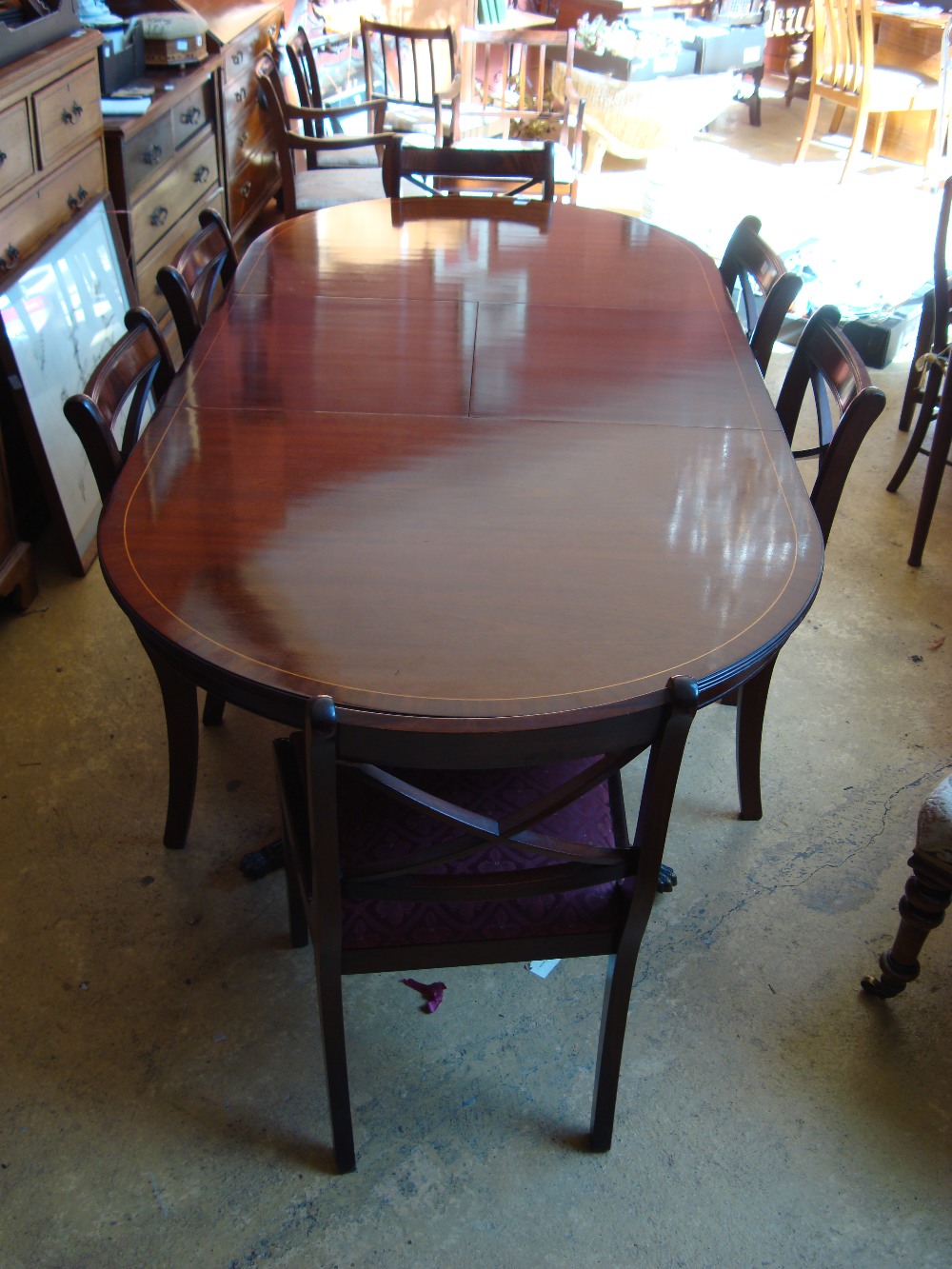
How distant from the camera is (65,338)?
2369mm

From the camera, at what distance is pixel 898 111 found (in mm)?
5754

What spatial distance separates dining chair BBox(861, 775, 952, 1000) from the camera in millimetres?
1383

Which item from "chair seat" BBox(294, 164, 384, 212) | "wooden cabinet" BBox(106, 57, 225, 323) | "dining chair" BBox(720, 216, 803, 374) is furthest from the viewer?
"chair seat" BBox(294, 164, 384, 212)

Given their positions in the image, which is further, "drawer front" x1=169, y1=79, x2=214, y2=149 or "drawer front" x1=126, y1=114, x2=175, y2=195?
"drawer front" x1=169, y1=79, x2=214, y2=149

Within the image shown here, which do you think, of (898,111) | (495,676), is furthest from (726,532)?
(898,111)

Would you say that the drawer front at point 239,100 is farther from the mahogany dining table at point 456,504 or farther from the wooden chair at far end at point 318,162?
the mahogany dining table at point 456,504

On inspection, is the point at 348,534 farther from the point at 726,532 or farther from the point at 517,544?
the point at 726,532

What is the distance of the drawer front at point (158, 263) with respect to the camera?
2.94m

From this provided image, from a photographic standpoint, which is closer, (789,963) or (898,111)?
(789,963)

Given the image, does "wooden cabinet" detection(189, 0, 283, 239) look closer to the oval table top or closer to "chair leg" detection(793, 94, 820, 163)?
the oval table top

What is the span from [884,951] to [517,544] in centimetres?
91

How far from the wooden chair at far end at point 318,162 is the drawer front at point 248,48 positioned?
0.39ft

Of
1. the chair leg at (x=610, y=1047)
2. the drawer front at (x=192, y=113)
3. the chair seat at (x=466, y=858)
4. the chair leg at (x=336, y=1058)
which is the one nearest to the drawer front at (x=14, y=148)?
the drawer front at (x=192, y=113)

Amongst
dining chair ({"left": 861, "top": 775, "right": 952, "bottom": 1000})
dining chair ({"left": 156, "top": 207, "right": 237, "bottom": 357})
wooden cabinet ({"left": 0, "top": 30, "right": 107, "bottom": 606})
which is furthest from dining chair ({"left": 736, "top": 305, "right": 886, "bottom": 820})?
wooden cabinet ({"left": 0, "top": 30, "right": 107, "bottom": 606})
